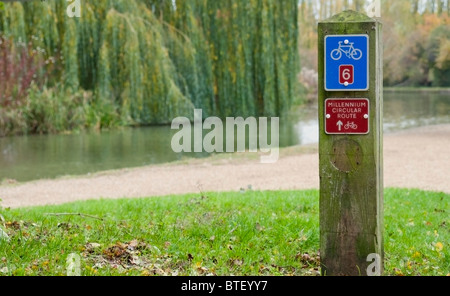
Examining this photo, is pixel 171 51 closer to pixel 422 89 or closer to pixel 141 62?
pixel 141 62

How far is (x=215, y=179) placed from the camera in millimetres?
10938

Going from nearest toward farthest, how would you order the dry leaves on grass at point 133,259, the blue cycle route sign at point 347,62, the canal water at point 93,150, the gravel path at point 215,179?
the blue cycle route sign at point 347,62 < the dry leaves on grass at point 133,259 < the gravel path at point 215,179 < the canal water at point 93,150

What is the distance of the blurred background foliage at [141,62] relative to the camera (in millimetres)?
16203

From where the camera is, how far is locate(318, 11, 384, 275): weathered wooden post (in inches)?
128

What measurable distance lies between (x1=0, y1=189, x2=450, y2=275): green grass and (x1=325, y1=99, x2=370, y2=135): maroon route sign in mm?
1020

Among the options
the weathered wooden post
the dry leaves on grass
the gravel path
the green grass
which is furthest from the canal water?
the weathered wooden post

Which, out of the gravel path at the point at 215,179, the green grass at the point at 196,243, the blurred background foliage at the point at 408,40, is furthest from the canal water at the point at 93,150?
the blurred background foliage at the point at 408,40

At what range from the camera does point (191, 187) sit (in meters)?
10.1

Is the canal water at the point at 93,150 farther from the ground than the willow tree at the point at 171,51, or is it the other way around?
the willow tree at the point at 171,51

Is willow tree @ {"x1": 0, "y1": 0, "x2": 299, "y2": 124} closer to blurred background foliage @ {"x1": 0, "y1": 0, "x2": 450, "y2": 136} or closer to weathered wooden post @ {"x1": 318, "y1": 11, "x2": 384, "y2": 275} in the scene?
blurred background foliage @ {"x1": 0, "y1": 0, "x2": 450, "y2": 136}

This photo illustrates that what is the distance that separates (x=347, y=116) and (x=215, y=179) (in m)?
7.73

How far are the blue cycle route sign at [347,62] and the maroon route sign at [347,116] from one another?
7 centimetres

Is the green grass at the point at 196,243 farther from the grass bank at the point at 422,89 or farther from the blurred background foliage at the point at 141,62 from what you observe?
the grass bank at the point at 422,89

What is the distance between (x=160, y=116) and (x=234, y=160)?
14.1ft
